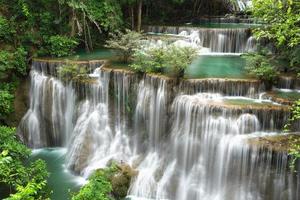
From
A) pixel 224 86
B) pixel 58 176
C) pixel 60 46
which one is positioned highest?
pixel 60 46

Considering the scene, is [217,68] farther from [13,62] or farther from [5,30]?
[5,30]

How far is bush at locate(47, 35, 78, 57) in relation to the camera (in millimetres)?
17766

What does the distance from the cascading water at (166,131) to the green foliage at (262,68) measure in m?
0.37

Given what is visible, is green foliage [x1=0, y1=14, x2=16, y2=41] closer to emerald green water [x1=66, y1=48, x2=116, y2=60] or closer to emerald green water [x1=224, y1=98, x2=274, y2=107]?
emerald green water [x1=66, y1=48, x2=116, y2=60]

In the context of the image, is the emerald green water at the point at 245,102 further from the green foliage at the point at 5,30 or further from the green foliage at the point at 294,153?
the green foliage at the point at 5,30

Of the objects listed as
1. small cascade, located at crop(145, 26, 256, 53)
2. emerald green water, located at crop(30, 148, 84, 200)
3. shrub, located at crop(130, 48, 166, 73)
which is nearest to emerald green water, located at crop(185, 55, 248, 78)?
small cascade, located at crop(145, 26, 256, 53)

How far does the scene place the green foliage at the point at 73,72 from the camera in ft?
51.0

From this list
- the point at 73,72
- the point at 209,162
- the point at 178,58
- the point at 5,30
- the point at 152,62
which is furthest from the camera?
the point at 5,30

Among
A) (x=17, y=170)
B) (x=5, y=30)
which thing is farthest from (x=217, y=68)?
(x=5, y=30)

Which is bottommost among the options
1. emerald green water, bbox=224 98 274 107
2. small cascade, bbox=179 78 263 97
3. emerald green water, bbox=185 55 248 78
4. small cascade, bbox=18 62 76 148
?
small cascade, bbox=18 62 76 148

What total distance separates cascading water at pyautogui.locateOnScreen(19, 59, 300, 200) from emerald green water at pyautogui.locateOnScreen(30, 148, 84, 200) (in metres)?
0.35

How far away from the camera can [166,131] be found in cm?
1374

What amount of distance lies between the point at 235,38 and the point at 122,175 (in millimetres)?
9181

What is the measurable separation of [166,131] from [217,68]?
12.5 ft
